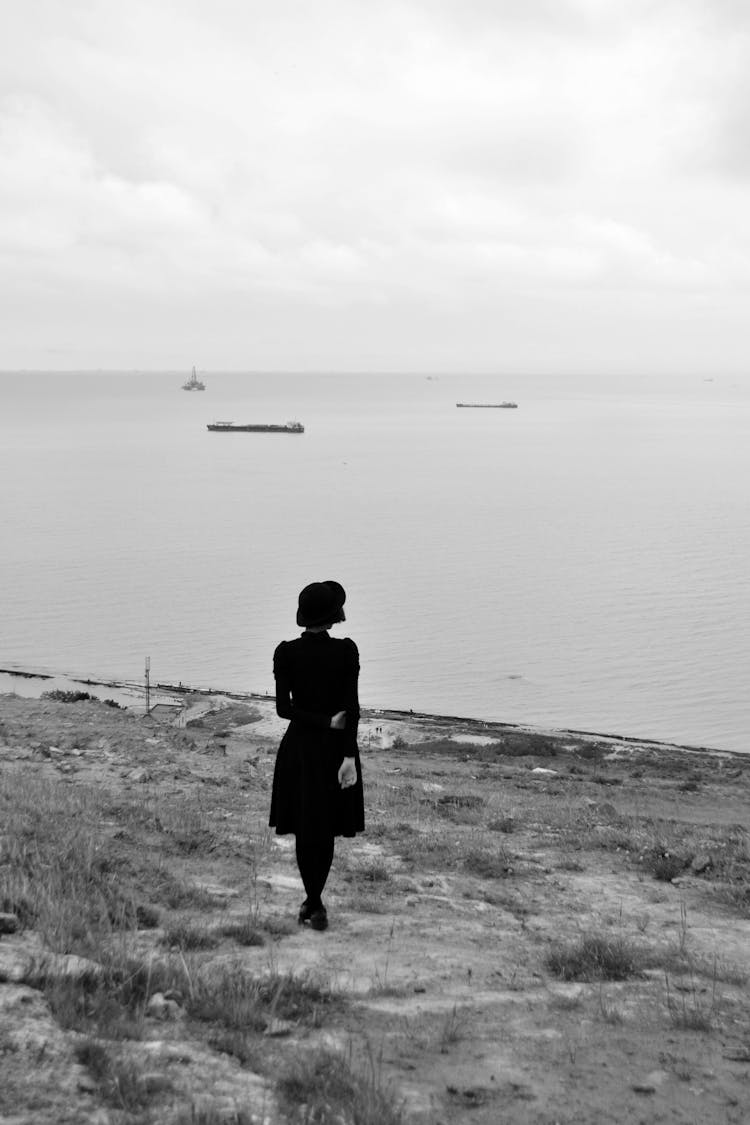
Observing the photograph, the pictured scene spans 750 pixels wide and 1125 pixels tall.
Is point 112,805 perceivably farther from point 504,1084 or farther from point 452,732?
point 452,732

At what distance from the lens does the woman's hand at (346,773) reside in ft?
20.9

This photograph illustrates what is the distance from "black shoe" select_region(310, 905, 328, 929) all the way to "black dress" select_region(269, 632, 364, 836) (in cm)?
79

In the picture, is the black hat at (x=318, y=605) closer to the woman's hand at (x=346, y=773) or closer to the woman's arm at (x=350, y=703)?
the woman's arm at (x=350, y=703)

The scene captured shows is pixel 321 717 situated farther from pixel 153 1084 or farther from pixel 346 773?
pixel 153 1084

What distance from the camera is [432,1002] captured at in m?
5.69

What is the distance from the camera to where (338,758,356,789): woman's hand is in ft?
20.9

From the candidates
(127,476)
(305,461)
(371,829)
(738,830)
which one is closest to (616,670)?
(738,830)

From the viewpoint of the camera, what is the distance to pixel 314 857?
6582 millimetres

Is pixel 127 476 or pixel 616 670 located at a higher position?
pixel 127 476

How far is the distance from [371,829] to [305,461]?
4315 inches

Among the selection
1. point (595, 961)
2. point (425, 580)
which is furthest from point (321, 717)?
point (425, 580)

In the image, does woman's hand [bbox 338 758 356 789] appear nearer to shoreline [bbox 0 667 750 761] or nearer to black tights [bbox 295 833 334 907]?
black tights [bbox 295 833 334 907]

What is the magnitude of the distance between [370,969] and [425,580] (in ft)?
142

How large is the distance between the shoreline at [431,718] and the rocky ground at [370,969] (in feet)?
46.7
